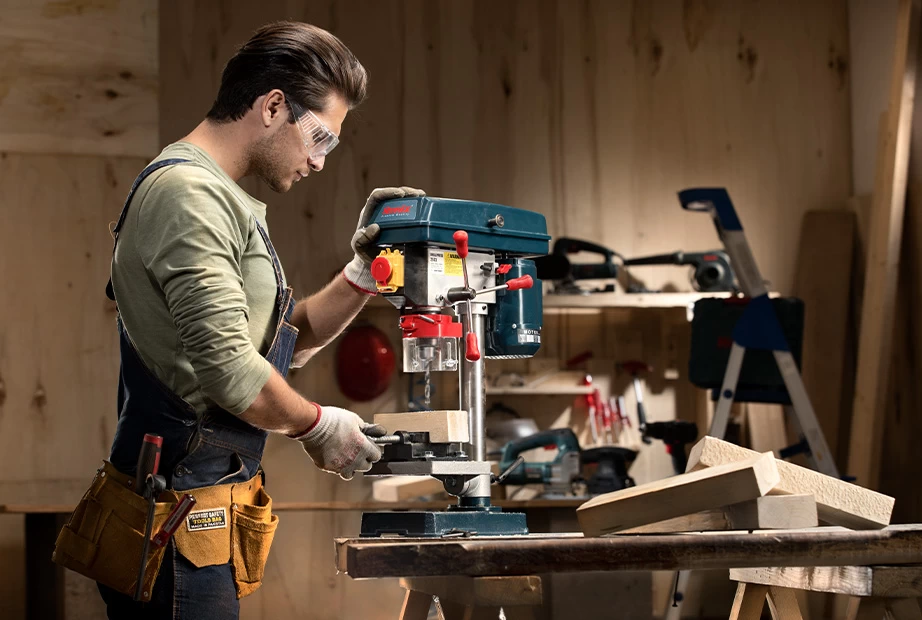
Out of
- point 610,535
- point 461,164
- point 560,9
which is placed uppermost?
point 560,9

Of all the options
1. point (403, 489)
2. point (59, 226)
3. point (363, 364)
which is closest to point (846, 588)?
point (403, 489)

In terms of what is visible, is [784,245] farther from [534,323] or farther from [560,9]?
[534,323]

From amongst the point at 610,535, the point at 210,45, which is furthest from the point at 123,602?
the point at 210,45

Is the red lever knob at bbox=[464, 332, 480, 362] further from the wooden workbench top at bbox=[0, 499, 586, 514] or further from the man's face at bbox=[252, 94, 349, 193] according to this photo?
the wooden workbench top at bbox=[0, 499, 586, 514]

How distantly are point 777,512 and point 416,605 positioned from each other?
26.3 inches

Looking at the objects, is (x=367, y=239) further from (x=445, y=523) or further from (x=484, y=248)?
(x=445, y=523)

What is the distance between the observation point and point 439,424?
1.84 metres

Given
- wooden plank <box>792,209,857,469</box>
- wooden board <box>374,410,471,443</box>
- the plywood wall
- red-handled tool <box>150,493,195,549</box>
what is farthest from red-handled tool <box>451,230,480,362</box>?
wooden plank <box>792,209,857,469</box>

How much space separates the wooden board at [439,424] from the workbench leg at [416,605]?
0.92 ft

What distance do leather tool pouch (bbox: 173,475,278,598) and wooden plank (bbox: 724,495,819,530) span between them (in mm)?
771

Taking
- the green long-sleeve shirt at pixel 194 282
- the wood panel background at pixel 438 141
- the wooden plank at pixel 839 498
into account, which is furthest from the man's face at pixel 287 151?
the wood panel background at pixel 438 141

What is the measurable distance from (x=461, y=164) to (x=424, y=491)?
58.3 inches

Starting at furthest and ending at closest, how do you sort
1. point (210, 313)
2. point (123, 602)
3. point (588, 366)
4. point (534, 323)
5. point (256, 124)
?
point (588, 366) → point (534, 323) → point (256, 124) → point (123, 602) → point (210, 313)

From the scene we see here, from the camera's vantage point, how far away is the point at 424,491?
13.7 ft
